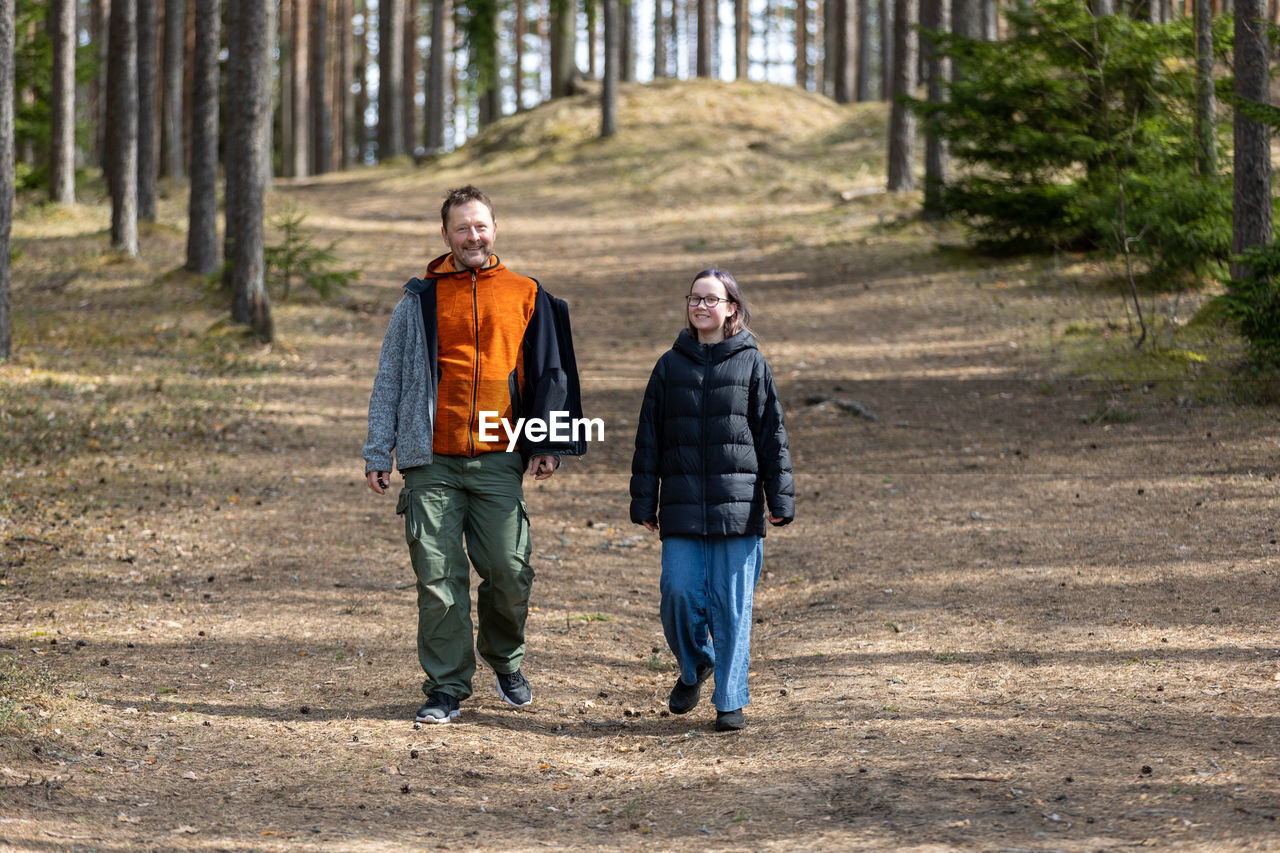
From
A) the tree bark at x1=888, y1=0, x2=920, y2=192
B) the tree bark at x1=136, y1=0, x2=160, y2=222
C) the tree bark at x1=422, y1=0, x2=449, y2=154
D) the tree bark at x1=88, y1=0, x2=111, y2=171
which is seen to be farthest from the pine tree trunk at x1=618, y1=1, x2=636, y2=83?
the tree bark at x1=136, y1=0, x2=160, y2=222

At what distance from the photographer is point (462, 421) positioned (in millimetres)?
5137

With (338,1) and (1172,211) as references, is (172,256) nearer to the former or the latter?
(1172,211)

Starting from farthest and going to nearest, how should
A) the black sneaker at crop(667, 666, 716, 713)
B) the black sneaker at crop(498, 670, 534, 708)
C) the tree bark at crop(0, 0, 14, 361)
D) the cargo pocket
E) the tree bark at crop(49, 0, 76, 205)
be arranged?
the tree bark at crop(49, 0, 76, 205) < the tree bark at crop(0, 0, 14, 361) < the black sneaker at crop(498, 670, 534, 708) < the black sneaker at crop(667, 666, 716, 713) < the cargo pocket

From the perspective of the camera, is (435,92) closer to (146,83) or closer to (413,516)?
(146,83)

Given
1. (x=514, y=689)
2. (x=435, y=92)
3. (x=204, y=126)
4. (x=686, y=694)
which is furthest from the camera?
(x=435, y=92)

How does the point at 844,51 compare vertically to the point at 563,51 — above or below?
above

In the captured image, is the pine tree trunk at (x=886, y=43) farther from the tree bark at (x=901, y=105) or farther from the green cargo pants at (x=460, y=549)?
the green cargo pants at (x=460, y=549)

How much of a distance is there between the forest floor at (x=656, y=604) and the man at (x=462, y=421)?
0.63 m

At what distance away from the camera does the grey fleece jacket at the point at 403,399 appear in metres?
5.14

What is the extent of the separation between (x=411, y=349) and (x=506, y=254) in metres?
17.0

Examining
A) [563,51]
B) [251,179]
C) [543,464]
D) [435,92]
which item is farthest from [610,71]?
[543,464]

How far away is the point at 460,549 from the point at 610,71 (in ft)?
86.3

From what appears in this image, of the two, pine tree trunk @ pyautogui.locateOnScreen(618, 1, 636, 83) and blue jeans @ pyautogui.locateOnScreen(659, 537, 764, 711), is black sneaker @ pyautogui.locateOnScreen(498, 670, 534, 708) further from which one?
pine tree trunk @ pyautogui.locateOnScreen(618, 1, 636, 83)

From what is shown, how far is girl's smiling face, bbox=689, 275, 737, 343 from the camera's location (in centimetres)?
514
